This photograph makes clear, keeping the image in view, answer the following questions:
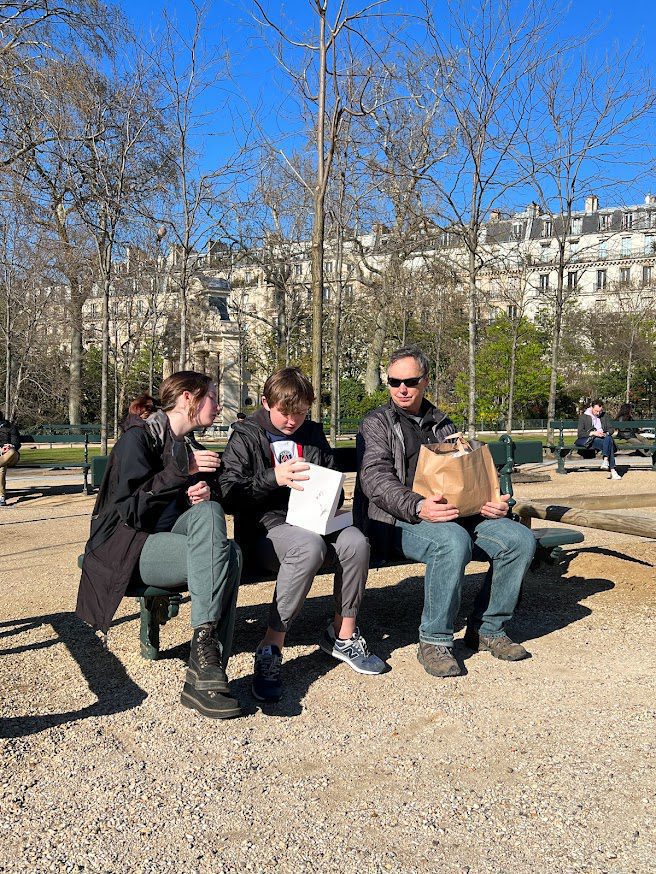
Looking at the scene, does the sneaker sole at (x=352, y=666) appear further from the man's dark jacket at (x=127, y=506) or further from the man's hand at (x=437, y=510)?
the man's dark jacket at (x=127, y=506)

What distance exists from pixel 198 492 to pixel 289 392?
673 millimetres

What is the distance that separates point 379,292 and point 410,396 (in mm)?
24835

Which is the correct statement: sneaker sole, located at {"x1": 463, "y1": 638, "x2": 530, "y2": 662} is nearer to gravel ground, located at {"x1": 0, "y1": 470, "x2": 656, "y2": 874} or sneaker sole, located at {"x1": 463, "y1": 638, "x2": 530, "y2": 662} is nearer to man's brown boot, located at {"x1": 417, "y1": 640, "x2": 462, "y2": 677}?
gravel ground, located at {"x1": 0, "y1": 470, "x2": 656, "y2": 874}

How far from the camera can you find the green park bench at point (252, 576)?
4047mm

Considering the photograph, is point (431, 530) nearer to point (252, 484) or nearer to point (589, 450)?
point (252, 484)

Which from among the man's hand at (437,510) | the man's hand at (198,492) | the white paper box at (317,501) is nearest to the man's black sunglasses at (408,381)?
the man's hand at (437,510)

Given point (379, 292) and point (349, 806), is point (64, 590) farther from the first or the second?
point (379, 292)

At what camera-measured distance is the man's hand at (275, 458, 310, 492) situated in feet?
13.3

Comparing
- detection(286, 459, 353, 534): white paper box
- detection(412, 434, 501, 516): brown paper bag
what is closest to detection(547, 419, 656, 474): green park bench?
detection(412, 434, 501, 516): brown paper bag

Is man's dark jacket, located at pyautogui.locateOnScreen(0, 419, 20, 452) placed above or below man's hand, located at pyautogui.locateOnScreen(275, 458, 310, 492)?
below

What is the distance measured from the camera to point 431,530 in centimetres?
429

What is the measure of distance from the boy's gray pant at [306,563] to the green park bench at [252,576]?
0.92 ft

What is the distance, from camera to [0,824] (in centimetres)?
272

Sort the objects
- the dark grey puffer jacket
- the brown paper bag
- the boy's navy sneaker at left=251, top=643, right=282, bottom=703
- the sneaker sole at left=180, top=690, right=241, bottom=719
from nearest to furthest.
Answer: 1. the sneaker sole at left=180, top=690, right=241, bottom=719
2. the boy's navy sneaker at left=251, top=643, right=282, bottom=703
3. the brown paper bag
4. the dark grey puffer jacket
